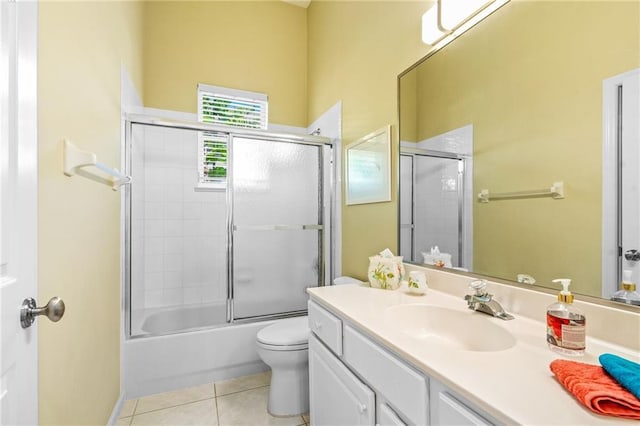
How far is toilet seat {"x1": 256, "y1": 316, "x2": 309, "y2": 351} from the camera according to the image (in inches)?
65.0

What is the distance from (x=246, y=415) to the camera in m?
1.72

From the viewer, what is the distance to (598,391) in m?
0.53

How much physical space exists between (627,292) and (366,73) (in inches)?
68.0

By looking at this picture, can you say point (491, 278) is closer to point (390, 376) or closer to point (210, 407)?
point (390, 376)

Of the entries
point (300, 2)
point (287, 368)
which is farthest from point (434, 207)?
point (300, 2)

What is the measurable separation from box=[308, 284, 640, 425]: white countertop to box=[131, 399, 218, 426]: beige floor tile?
1.25m

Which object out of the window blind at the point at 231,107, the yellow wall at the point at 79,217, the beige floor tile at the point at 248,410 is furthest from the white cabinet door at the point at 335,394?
the window blind at the point at 231,107

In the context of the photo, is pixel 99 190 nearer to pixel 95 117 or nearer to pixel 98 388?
pixel 95 117

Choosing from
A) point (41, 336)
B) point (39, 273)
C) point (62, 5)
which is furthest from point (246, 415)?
point (62, 5)

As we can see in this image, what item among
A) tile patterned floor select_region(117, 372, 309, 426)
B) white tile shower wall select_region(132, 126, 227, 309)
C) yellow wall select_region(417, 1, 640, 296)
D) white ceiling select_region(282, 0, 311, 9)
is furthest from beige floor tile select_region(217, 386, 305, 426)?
white ceiling select_region(282, 0, 311, 9)

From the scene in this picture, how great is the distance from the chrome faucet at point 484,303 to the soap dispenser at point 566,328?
8.2 inches

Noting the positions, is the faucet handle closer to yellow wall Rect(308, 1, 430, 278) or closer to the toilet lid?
yellow wall Rect(308, 1, 430, 278)

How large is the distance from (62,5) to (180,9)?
202cm

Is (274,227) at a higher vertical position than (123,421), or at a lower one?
higher
